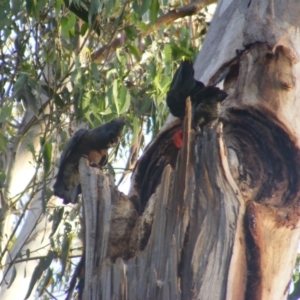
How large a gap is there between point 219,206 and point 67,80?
84.8 inches

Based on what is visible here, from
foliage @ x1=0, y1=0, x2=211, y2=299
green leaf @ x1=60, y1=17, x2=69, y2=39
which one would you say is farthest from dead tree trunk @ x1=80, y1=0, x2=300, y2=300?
green leaf @ x1=60, y1=17, x2=69, y2=39

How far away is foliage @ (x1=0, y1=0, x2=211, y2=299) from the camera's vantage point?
305 centimetres

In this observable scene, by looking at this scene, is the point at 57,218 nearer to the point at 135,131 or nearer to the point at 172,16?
the point at 135,131

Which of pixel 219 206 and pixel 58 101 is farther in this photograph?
pixel 58 101

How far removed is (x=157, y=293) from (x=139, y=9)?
1.70 m

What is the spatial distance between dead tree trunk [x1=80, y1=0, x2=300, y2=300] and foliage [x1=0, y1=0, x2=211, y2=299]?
3.57 ft

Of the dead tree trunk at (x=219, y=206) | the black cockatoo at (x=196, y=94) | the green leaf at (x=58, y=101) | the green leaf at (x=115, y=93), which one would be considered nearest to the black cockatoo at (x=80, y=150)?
the dead tree trunk at (x=219, y=206)

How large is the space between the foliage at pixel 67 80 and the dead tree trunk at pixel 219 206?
109 centimetres

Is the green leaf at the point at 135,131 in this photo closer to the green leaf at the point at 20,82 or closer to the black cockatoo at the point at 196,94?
the green leaf at the point at 20,82

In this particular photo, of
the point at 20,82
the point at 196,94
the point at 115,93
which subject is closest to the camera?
the point at 196,94

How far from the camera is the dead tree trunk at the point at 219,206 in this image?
1.47m

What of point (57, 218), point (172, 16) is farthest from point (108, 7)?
point (57, 218)

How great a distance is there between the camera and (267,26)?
2002 millimetres

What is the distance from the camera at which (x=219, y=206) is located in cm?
154
